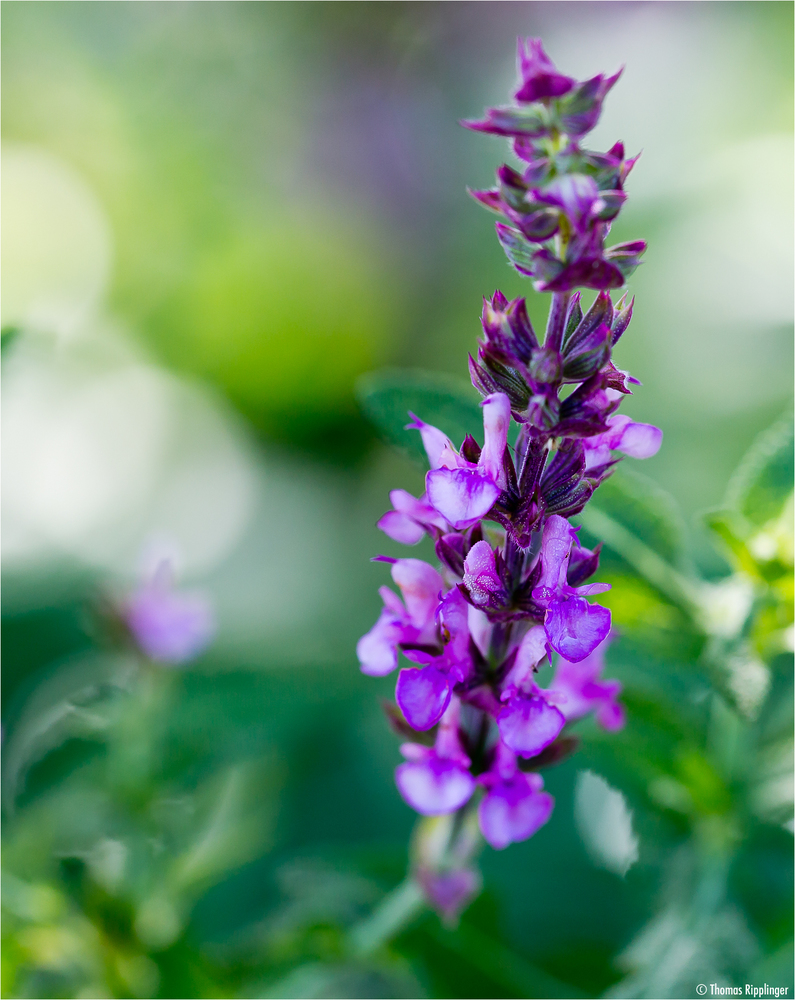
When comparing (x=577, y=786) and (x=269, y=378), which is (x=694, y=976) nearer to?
(x=577, y=786)

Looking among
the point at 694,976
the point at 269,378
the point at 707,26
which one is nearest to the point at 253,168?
the point at 269,378

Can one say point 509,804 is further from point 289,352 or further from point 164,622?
point 289,352

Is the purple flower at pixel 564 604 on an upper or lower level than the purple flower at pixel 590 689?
upper

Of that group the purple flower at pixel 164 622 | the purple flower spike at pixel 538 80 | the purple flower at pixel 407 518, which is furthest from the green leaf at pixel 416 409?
the purple flower at pixel 164 622

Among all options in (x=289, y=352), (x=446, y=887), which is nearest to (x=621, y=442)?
(x=446, y=887)

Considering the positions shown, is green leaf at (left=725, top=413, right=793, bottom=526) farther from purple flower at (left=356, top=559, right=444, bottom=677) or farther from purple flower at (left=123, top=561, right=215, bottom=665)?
purple flower at (left=123, top=561, right=215, bottom=665)

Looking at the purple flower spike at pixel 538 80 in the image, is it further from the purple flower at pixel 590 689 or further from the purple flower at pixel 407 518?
the purple flower at pixel 590 689

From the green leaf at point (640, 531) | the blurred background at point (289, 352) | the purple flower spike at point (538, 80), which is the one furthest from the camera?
the blurred background at point (289, 352)
